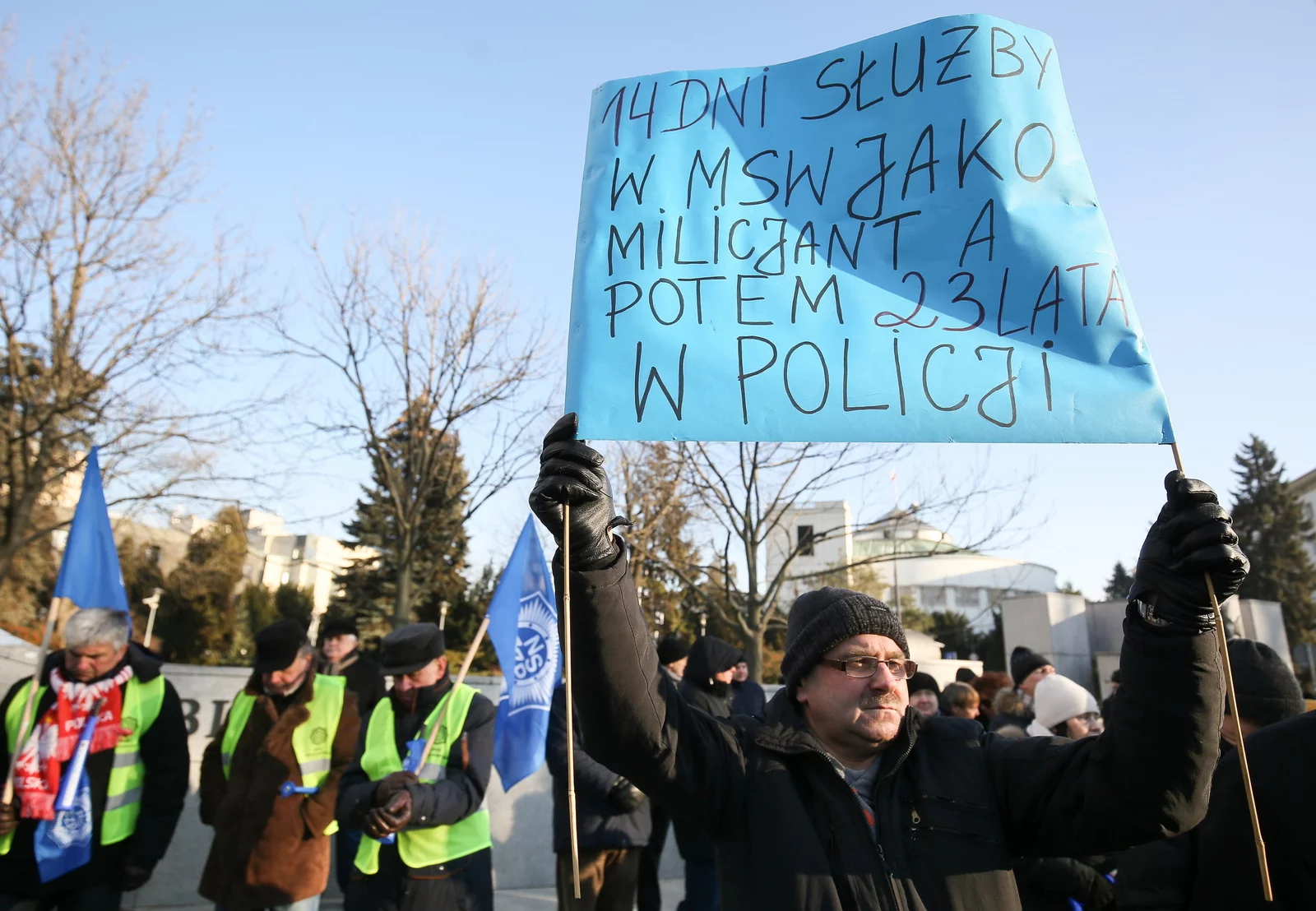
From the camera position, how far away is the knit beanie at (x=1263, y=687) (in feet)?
9.89

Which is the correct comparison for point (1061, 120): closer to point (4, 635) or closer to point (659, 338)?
point (659, 338)

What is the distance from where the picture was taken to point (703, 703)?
6000mm

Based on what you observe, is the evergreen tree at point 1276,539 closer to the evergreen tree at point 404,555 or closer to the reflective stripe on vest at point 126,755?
the evergreen tree at point 404,555

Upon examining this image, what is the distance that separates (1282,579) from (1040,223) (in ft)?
175

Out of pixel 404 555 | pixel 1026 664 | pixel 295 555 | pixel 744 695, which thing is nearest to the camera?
pixel 1026 664

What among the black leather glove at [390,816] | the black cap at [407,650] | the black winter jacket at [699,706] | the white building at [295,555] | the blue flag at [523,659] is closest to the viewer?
the black leather glove at [390,816]

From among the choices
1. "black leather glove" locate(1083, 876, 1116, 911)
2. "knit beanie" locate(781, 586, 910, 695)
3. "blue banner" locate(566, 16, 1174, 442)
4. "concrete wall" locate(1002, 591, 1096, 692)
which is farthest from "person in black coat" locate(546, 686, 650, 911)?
"concrete wall" locate(1002, 591, 1096, 692)

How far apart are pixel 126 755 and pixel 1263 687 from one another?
4.73 metres

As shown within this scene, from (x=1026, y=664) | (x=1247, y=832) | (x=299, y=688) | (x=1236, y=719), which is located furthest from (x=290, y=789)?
(x=1026, y=664)

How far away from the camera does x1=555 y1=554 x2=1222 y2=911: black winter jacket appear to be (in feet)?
6.29

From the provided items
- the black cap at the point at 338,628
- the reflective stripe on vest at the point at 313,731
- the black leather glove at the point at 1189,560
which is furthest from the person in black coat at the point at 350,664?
the black leather glove at the point at 1189,560

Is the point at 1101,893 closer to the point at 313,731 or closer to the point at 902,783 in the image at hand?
the point at 902,783

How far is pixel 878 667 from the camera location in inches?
88.7

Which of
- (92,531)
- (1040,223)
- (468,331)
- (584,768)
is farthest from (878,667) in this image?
(468,331)
